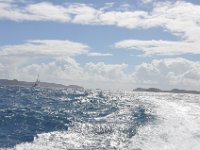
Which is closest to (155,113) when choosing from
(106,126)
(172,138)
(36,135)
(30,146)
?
(106,126)

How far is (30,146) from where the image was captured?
1953 cm

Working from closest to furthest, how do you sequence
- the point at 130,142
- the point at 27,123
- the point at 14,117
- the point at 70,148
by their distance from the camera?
1. the point at 70,148
2. the point at 130,142
3. the point at 27,123
4. the point at 14,117

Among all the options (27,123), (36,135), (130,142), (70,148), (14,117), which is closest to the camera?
(70,148)

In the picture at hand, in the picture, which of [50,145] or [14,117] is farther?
[14,117]

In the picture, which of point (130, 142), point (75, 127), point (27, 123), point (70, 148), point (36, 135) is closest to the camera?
point (70, 148)

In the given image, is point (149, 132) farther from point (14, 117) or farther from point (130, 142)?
point (14, 117)

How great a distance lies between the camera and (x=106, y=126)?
26078mm

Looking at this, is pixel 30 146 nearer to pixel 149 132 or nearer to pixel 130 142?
pixel 130 142

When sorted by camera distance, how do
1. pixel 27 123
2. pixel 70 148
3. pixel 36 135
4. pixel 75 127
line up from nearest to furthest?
1. pixel 70 148
2. pixel 36 135
3. pixel 75 127
4. pixel 27 123

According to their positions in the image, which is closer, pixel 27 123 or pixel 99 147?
pixel 99 147

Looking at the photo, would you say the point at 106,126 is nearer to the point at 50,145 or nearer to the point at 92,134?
the point at 92,134

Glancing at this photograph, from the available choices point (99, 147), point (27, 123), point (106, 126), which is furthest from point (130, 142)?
point (27, 123)

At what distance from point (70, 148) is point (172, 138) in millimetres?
6287

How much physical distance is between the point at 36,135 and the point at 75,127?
12.7ft
